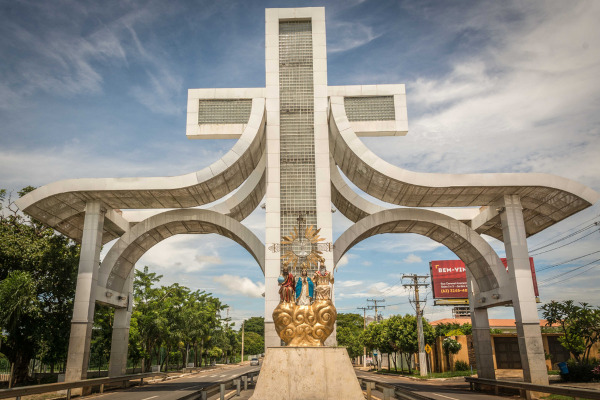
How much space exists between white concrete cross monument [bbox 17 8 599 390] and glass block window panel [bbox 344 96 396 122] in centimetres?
5

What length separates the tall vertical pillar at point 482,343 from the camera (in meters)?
19.9

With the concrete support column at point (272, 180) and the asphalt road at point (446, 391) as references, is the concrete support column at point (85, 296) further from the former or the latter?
the asphalt road at point (446, 391)

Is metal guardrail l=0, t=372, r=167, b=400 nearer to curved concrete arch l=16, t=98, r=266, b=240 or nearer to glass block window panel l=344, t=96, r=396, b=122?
curved concrete arch l=16, t=98, r=266, b=240

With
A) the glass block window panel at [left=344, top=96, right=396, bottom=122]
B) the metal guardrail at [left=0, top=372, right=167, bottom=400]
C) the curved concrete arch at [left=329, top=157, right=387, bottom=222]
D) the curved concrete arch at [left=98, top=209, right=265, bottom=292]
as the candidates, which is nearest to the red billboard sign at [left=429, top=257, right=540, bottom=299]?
the curved concrete arch at [left=329, top=157, right=387, bottom=222]

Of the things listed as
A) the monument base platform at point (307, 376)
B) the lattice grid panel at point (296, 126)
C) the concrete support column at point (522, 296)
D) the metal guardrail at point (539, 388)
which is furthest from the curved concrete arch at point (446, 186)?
the monument base platform at point (307, 376)

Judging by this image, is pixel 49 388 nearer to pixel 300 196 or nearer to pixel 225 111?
pixel 300 196

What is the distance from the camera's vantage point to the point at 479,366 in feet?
66.2

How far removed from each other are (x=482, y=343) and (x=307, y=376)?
13.1 metres

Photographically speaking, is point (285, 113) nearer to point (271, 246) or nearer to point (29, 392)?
point (271, 246)

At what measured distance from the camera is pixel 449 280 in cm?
4975

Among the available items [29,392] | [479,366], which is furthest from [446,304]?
[29,392]

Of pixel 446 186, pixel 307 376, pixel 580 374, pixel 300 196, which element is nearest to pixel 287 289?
pixel 307 376

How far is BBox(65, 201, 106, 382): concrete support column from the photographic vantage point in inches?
663

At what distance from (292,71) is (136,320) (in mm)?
18400
